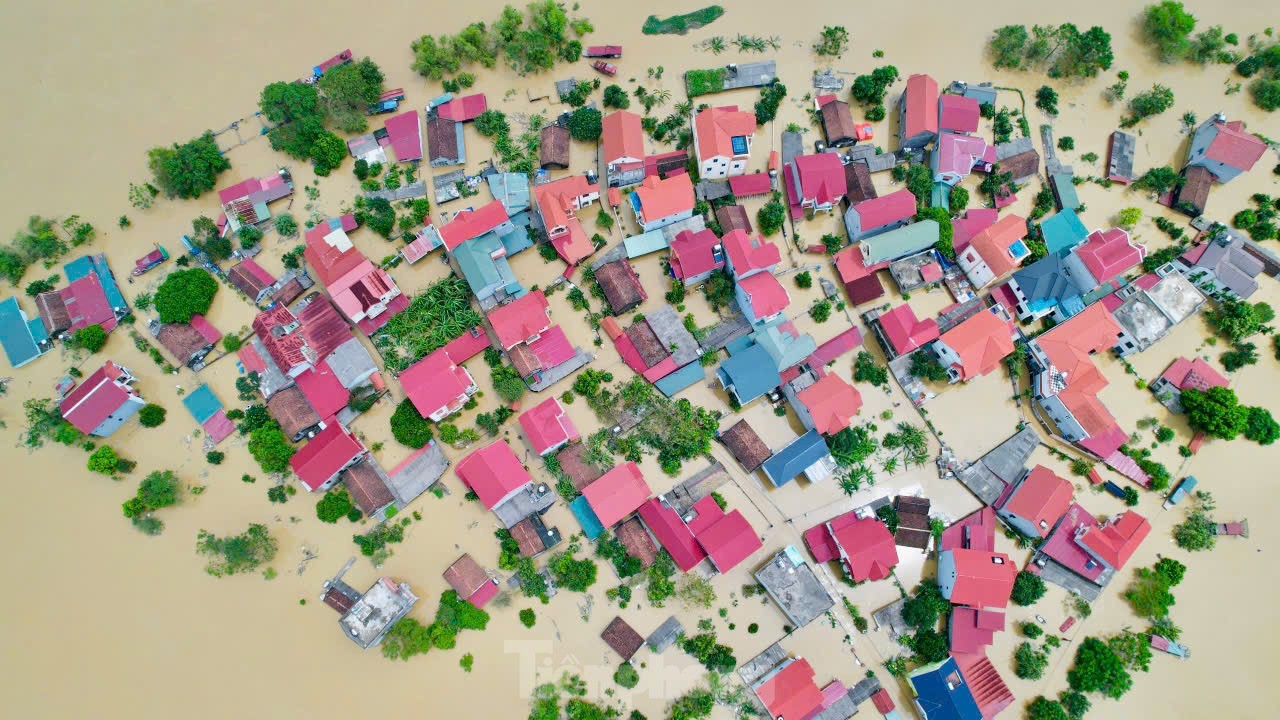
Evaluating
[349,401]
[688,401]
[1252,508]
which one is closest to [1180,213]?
[1252,508]

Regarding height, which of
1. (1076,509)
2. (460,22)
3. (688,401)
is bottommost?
(1076,509)

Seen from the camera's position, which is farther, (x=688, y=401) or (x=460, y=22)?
(x=460, y=22)

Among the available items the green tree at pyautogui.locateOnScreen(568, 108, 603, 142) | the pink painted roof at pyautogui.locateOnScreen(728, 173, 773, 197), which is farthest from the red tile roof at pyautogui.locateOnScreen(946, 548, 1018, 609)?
the green tree at pyautogui.locateOnScreen(568, 108, 603, 142)

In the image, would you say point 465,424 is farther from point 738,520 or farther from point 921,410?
point 921,410

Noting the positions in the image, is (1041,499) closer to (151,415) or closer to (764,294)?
(764,294)

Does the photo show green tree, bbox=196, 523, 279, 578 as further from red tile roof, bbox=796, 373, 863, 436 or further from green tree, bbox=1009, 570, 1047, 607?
green tree, bbox=1009, 570, 1047, 607
